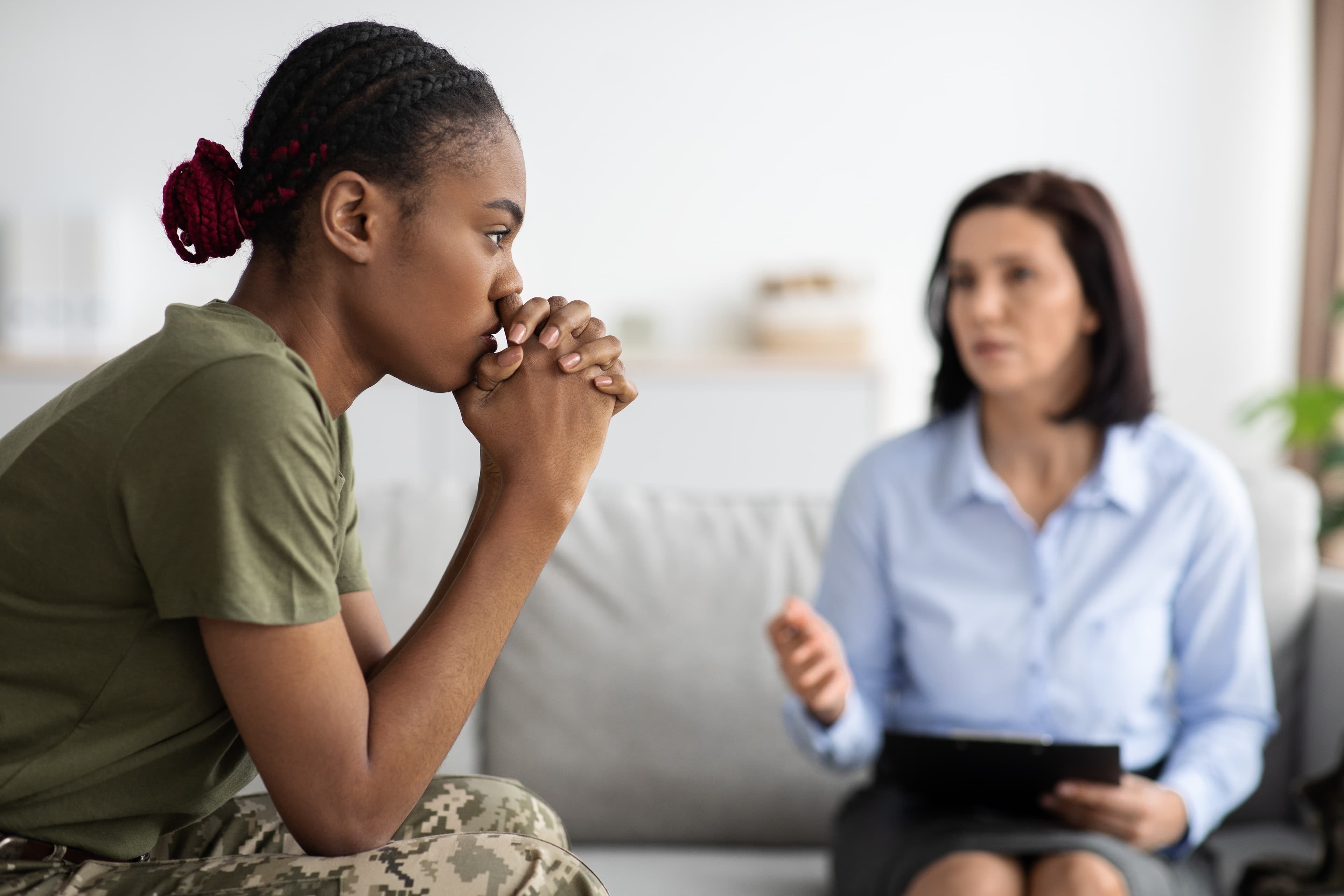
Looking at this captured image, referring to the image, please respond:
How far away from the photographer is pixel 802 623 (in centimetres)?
138

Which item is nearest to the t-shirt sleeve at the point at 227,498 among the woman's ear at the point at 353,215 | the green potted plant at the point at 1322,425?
the woman's ear at the point at 353,215

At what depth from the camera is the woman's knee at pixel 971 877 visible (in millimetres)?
1260

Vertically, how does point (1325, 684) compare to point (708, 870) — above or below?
above

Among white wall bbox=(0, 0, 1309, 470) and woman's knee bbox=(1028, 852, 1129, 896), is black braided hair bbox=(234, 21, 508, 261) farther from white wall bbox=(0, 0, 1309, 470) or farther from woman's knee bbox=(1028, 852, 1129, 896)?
white wall bbox=(0, 0, 1309, 470)

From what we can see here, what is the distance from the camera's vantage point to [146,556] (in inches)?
28.2

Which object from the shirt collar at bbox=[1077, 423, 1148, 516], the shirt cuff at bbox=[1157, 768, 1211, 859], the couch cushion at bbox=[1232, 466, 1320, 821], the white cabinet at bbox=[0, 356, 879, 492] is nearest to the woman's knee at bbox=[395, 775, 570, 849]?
the shirt cuff at bbox=[1157, 768, 1211, 859]

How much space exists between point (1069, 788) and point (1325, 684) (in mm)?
608

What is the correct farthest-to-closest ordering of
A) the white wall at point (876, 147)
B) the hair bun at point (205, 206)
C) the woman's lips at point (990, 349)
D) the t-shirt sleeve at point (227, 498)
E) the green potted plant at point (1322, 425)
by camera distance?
the white wall at point (876, 147) → the green potted plant at point (1322, 425) → the woman's lips at point (990, 349) → the hair bun at point (205, 206) → the t-shirt sleeve at point (227, 498)

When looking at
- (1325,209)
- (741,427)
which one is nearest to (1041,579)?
(741,427)

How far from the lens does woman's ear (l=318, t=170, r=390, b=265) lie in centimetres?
79

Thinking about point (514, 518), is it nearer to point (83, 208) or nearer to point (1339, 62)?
point (83, 208)

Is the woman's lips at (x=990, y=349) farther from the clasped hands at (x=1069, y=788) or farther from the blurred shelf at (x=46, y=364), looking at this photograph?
the blurred shelf at (x=46, y=364)

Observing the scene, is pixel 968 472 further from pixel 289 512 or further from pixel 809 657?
pixel 289 512

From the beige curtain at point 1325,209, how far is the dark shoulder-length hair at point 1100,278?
2.21 m
